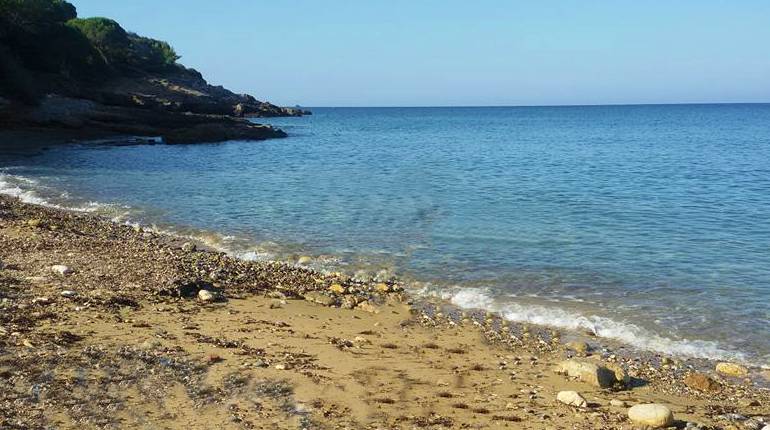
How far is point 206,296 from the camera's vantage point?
33.1 ft

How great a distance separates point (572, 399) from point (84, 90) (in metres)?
54.8

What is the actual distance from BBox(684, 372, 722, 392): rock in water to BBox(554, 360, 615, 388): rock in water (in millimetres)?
969

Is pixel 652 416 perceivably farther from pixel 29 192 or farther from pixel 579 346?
pixel 29 192

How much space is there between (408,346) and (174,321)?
10.4ft

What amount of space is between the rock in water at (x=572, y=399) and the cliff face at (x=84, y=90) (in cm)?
4374

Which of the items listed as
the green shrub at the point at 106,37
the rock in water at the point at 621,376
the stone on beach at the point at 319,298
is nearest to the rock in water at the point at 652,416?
the rock in water at the point at 621,376

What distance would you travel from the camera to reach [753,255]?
1427 cm

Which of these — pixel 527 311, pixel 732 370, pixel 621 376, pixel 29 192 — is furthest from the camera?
pixel 29 192

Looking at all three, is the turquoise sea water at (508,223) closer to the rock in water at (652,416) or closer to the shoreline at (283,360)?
the shoreline at (283,360)

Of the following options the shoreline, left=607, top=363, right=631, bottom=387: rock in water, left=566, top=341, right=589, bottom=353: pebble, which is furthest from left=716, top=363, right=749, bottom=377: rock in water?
left=566, top=341, right=589, bottom=353: pebble

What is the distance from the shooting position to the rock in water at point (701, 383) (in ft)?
25.2

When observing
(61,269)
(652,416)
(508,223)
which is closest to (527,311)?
(652,416)

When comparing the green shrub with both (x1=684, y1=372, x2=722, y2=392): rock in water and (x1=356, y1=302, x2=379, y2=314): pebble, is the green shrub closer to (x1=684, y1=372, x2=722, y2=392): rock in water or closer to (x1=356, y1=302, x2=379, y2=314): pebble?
(x1=356, y1=302, x2=379, y2=314): pebble

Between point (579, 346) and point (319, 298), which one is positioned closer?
point (579, 346)
